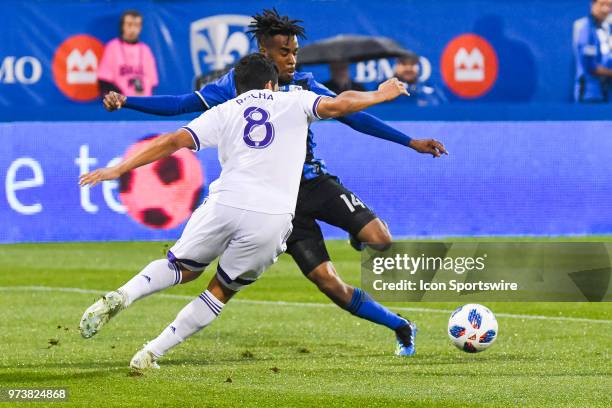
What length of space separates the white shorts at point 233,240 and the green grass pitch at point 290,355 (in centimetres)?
64

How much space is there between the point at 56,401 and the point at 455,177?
9.76 meters

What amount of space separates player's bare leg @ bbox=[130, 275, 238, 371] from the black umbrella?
11.1 meters

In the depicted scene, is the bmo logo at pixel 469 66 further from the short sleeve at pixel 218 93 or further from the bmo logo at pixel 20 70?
the short sleeve at pixel 218 93

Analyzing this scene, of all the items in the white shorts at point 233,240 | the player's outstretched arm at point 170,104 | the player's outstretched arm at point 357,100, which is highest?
the player's outstretched arm at point 357,100

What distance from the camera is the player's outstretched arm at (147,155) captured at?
25.5ft

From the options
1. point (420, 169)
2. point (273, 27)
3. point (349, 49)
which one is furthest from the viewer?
point (349, 49)

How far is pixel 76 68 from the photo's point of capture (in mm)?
19062

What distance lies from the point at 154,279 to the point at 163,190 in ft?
25.6

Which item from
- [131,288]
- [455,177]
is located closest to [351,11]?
[455,177]

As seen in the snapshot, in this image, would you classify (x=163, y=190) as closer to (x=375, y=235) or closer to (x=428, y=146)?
(x=375, y=235)

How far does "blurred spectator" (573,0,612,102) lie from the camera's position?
771 inches

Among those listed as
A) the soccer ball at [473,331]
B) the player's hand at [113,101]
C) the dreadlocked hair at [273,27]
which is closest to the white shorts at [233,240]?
the player's hand at [113,101]

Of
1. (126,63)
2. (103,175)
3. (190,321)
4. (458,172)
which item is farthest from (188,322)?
(126,63)

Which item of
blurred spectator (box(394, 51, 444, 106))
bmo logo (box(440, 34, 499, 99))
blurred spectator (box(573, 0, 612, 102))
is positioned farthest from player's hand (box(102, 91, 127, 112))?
blurred spectator (box(573, 0, 612, 102))
